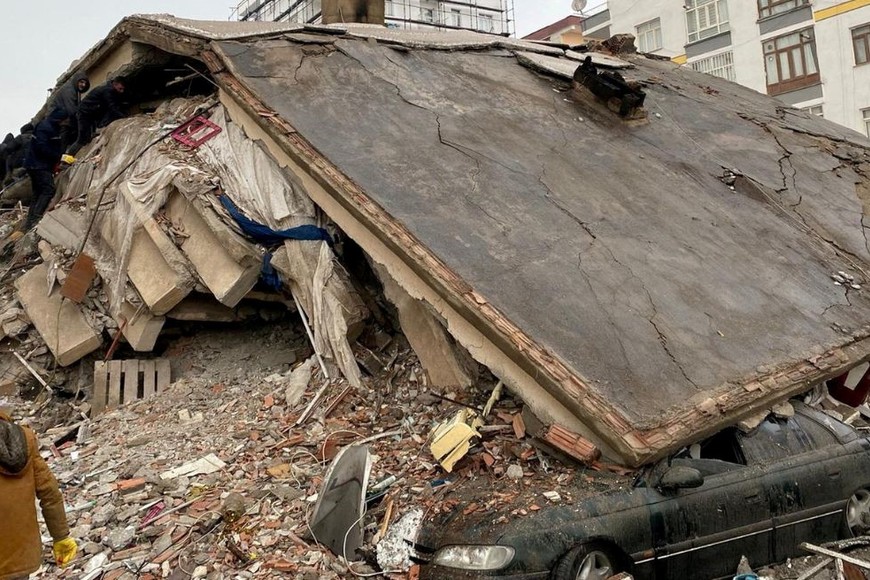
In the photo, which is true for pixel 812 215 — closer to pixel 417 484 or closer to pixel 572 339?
pixel 572 339

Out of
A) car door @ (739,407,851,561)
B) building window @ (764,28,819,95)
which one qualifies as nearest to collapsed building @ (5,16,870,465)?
car door @ (739,407,851,561)

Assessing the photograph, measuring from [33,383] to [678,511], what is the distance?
22.0 feet

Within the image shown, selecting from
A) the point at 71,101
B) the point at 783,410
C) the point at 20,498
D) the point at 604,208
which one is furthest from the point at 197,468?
the point at 71,101

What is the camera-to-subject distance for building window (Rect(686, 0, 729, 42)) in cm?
2575

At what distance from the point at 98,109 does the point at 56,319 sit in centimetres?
337

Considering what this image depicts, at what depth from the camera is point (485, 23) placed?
1561 inches

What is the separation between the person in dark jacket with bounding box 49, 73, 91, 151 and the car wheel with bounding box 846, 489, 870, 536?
9.87 metres

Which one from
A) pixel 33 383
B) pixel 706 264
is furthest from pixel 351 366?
pixel 33 383

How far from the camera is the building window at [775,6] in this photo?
77.7 feet

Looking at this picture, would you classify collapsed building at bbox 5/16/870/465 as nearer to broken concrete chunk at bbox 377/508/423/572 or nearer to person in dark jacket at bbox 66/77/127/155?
person in dark jacket at bbox 66/77/127/155

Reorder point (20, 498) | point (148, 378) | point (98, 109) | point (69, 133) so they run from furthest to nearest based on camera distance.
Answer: point (69, 133), point (98, 109), point (148, 378), point (20, 498)

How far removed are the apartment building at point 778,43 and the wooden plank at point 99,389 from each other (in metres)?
23.9

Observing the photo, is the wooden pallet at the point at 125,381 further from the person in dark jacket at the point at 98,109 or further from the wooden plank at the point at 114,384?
the person in dark jacket at the point at 98,109

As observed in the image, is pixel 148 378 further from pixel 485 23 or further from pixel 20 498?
pixel 485 23
